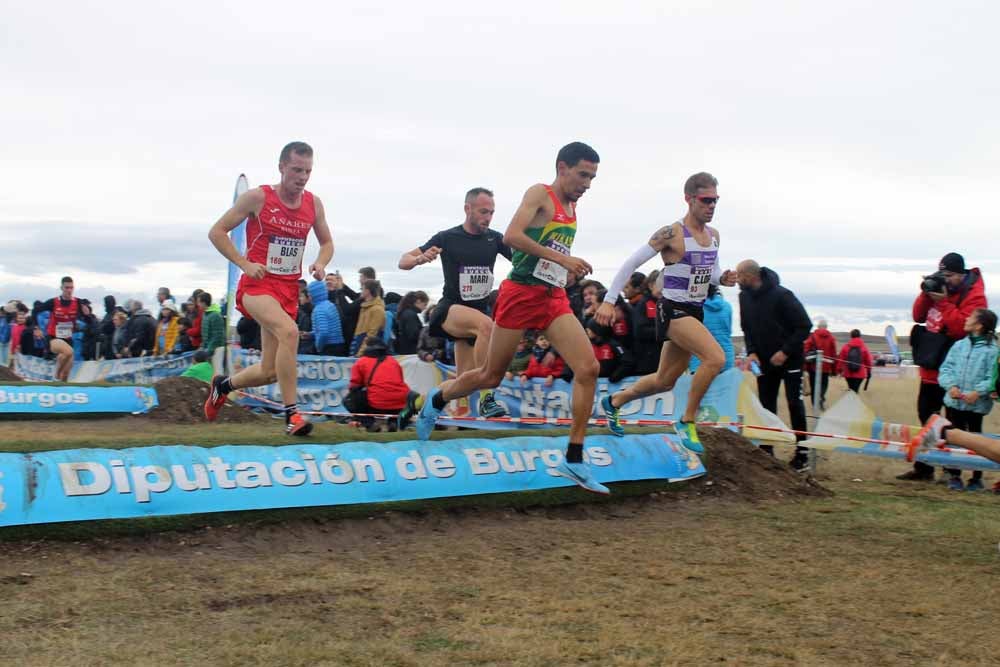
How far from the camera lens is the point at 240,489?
6.11 metres

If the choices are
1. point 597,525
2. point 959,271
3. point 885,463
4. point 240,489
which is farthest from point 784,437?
point 240,489

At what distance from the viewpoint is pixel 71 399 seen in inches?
572

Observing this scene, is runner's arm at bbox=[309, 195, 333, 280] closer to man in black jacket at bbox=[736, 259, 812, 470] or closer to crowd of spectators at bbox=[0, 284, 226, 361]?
man in black jacket at bbox=[736, 259, 812, 470]

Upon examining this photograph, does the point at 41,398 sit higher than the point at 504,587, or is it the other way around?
the point at 41,398

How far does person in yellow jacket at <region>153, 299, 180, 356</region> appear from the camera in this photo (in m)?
20.3

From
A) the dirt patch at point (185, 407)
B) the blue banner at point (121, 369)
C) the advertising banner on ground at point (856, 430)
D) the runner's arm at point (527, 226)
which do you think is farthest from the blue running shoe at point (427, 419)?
the blue banner at point (121, 369)

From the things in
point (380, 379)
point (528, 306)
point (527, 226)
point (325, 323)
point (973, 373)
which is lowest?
point (380, 379)

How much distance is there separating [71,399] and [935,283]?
11.8 m

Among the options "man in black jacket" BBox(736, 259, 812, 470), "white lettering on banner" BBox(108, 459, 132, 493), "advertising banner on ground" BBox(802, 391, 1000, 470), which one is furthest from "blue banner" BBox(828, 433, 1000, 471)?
"white lettering on banner" BBox(108, 459, 132, 493)

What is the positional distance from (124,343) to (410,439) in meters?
16.6

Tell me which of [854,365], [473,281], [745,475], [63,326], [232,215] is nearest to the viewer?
[232,215]

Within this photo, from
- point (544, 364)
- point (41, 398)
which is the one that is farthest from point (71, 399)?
point (544, 364)

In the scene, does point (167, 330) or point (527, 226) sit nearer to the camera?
point (527, 226)

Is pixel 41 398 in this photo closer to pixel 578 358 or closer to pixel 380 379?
pixel 380 379
